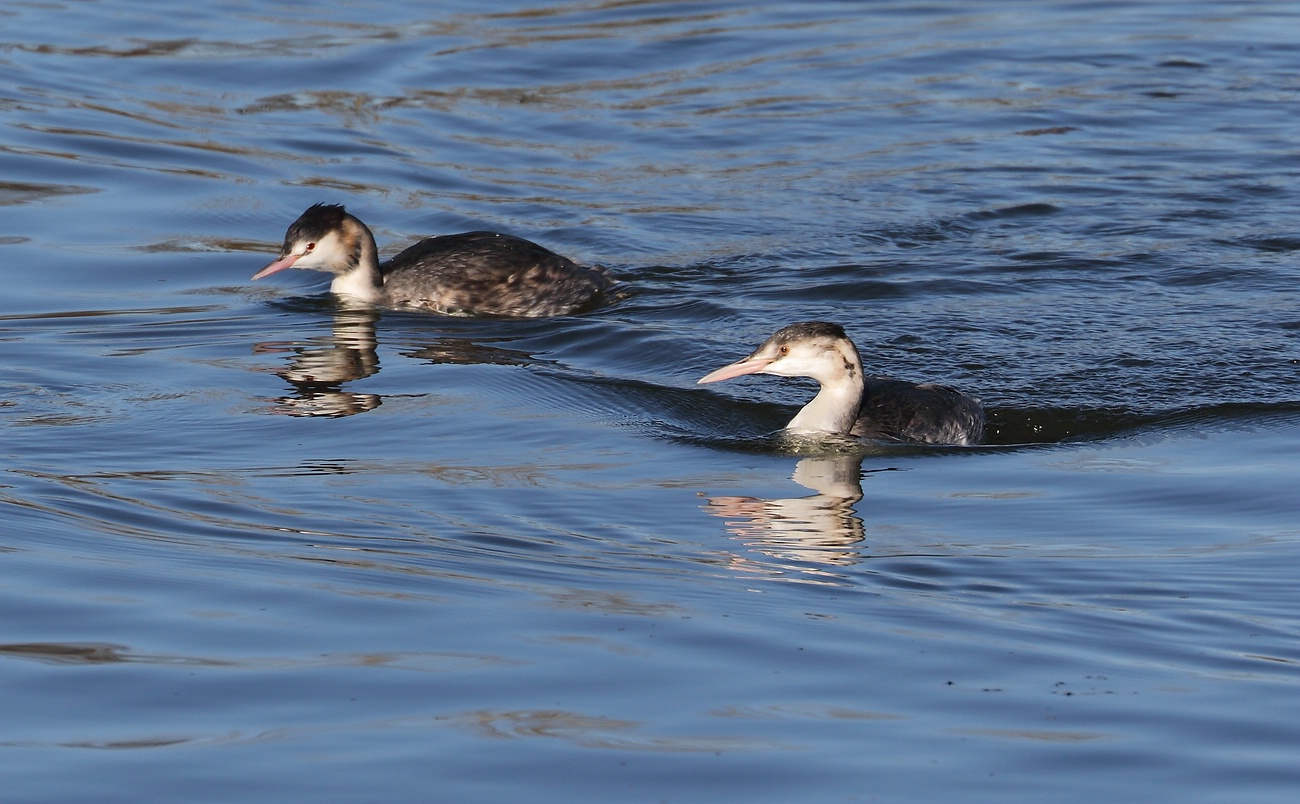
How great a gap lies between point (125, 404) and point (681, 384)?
293 cm

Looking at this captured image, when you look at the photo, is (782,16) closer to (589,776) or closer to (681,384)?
(681,384)

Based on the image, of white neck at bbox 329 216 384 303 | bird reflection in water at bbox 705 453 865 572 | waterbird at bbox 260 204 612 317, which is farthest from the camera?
white neck at bbox 329 216 384 303

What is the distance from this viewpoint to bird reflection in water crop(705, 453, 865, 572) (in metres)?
7.21

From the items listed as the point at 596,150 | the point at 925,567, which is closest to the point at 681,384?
the point at 925,567

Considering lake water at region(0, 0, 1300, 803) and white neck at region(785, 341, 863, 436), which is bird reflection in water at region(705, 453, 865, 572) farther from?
white neck at region(785, 341, 863, 436)

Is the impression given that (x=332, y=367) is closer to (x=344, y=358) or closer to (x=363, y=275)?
(x=344, y=358)

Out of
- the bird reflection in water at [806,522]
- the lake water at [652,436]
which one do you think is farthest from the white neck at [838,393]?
the bird reflection in water at [806,522]

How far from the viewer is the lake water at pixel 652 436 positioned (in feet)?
17.1

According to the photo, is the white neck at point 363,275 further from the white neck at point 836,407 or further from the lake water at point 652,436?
the white neck at point 836,407

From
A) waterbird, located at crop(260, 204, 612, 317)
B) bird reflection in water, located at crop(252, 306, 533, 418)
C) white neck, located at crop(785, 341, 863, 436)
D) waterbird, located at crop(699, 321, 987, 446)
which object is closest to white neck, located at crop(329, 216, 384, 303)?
waterbird, located at crop(260, 204, 612, 317)

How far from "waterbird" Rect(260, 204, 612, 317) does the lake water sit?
0.27 metres

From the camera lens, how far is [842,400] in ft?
31.0

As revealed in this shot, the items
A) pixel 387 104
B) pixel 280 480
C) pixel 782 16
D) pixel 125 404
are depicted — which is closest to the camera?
pixel 280 480

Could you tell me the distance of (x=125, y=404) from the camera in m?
9.56
